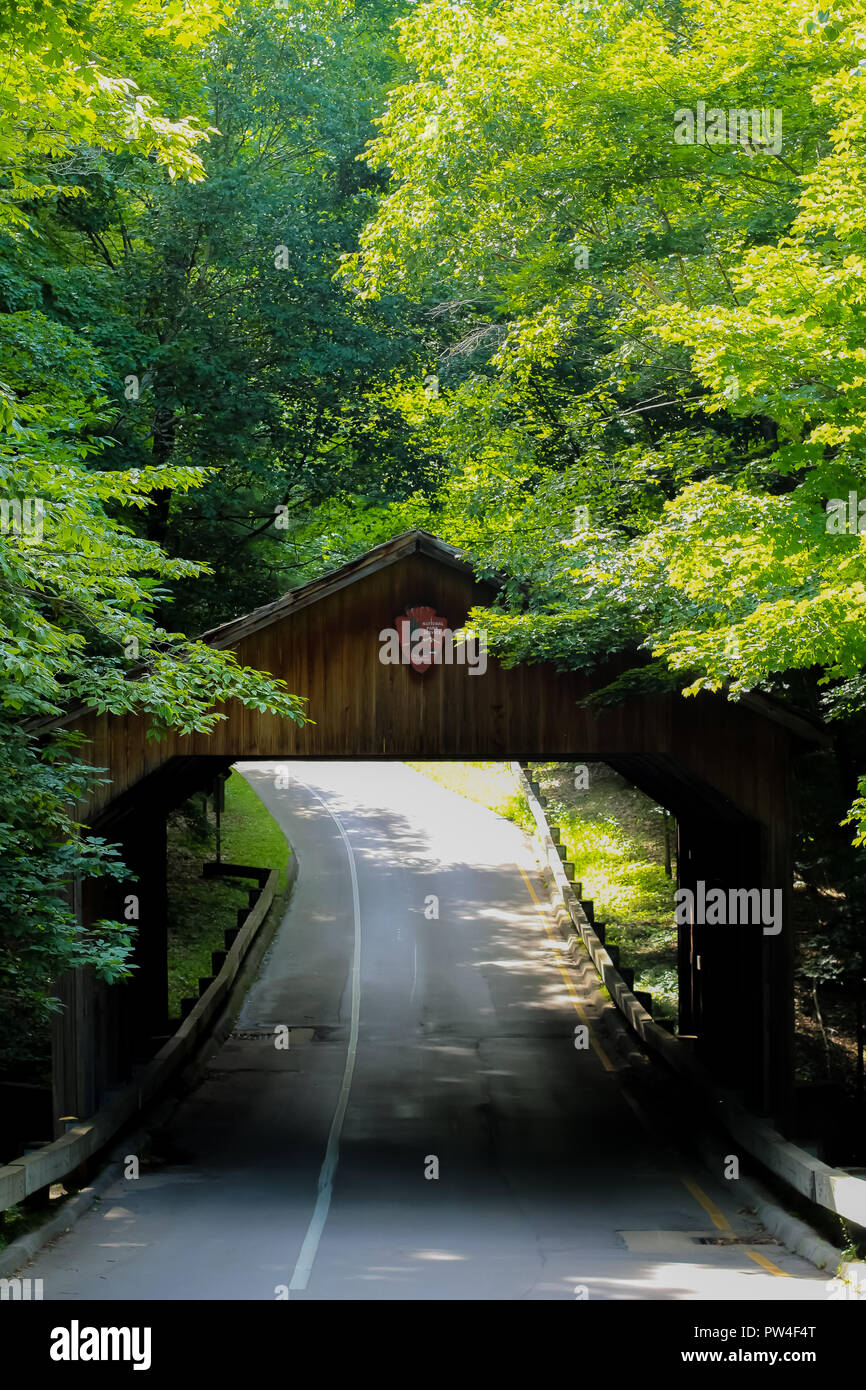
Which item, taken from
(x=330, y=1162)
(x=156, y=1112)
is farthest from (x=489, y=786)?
(x=330, y=1162)

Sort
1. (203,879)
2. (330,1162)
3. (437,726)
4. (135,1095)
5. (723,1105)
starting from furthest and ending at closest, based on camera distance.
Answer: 1. (203,879)
2. (135,1095)
3. (723,1105)
4. (437,726)
5. (330,1162)

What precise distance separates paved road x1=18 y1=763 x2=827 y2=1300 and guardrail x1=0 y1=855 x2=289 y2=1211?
599 mm

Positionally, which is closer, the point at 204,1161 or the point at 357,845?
the point at 204,1161

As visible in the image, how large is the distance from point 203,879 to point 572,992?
11.3 metres

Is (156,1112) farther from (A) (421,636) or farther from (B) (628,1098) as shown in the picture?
(A) (421,636)

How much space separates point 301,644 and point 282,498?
12261mm

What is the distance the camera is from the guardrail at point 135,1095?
40.8 ft

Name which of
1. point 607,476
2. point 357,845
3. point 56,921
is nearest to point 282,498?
point 607,476

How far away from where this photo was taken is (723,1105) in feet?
53.7

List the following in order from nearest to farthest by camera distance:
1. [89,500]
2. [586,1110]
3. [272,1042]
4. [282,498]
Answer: [89,500] → [586,1110] → [272,1042] → [282,498]

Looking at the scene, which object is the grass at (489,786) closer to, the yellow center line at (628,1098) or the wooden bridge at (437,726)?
the yellow center line at (628,1098)

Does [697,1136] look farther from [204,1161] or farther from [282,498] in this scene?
[282,498]

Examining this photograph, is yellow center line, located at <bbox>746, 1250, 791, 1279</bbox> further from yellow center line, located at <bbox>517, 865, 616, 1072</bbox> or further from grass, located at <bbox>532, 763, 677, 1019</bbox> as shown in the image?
grass, located at <bbox>532, 763, 677, 1019</bbox>

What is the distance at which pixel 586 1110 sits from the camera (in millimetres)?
18156
